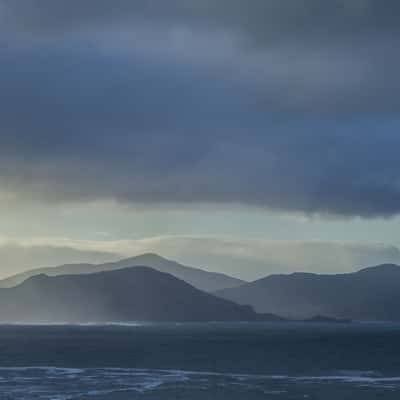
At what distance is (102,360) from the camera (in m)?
186

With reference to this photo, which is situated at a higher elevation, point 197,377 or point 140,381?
point 197,377

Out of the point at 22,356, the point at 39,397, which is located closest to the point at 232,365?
the point at 22,356

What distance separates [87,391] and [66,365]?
2130 inches

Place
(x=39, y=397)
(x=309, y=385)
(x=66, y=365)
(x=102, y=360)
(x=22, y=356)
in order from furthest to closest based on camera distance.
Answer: (x=22, y=356)
(x=102, y=360)
(x=66, y=365)
(x=309, y=385)
(x=39, y=397)

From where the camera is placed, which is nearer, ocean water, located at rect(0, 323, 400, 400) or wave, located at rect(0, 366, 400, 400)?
ocean water, located at rect(0, 323, 400, 400)

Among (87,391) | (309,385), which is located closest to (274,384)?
(309,385)

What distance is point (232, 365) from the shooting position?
171 meters

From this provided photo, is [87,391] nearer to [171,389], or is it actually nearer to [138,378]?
[171,389]

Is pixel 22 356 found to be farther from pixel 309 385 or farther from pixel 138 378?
pixel 309 385

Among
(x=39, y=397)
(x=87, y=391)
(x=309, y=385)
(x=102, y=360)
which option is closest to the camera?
(x=39, y=397)

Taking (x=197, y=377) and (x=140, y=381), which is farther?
(x=197, y=377)

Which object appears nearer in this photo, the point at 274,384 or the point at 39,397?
the point at 39,397

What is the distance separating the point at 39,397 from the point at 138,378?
3036 cm

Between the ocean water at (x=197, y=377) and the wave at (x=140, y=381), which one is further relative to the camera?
the wave at (x=140, y=381)
